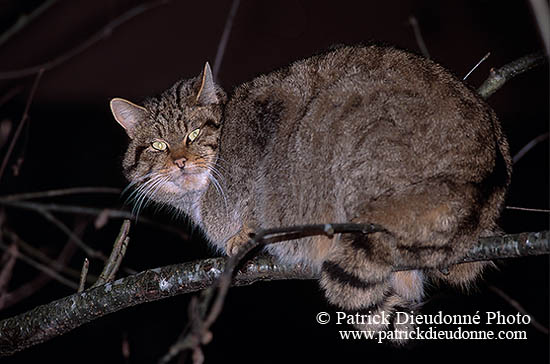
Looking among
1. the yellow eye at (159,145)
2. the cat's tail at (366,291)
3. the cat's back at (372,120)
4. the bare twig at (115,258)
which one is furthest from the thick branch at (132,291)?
the yellow eye at (159,145)

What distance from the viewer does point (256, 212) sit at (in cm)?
336

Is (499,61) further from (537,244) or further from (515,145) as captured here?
(537,244)

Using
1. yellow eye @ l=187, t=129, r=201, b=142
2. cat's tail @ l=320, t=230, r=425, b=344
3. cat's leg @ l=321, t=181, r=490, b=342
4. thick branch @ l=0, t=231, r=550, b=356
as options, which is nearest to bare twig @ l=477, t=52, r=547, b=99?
cat's leg @ l=321, t=181, r=490, b=342

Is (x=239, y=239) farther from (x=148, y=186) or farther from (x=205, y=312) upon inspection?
(x=205, y=312)

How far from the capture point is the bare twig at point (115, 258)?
3.23m

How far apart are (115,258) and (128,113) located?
1.02m

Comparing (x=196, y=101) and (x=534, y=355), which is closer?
(x=196, y=101)

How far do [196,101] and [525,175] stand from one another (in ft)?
11.4

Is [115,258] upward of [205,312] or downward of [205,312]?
upward

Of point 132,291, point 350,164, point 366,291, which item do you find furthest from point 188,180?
point 366,291

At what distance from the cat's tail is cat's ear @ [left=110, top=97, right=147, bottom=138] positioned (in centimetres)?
167

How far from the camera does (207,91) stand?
371 cm

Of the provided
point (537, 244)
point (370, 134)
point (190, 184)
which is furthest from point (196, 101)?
point (537, 244)

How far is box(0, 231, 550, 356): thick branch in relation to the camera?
3100mm
